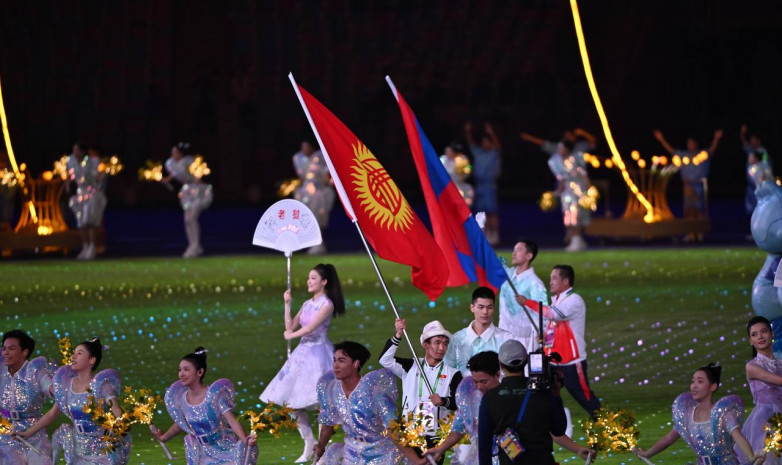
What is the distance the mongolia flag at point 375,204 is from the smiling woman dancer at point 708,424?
1.82 m

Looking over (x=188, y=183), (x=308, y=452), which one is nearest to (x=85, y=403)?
(x=308, y=452)

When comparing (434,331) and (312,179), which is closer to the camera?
(434,331)

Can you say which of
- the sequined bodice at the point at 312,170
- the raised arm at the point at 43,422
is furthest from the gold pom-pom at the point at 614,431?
the sequined bodice at the point at 312,170

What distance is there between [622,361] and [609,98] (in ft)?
73.4

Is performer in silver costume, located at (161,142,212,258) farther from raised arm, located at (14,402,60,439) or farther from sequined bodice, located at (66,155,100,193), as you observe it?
raised arm, located at (14,402,60,439)

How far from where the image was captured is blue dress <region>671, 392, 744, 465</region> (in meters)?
8.18

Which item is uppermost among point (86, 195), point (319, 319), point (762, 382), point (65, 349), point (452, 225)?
point (86, 195)

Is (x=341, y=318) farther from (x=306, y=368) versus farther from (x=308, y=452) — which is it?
(x=308, y=452)

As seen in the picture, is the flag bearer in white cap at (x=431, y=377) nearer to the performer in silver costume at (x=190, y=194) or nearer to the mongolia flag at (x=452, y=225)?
the mongolia flag at (x=452, y=225)

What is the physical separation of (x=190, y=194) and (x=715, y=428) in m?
17.1

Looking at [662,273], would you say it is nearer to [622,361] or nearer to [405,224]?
[622,361]

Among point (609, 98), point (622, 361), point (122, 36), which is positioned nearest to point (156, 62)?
point (122, 36)

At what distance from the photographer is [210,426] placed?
8359 mm

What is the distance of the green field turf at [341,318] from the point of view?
13.6m
